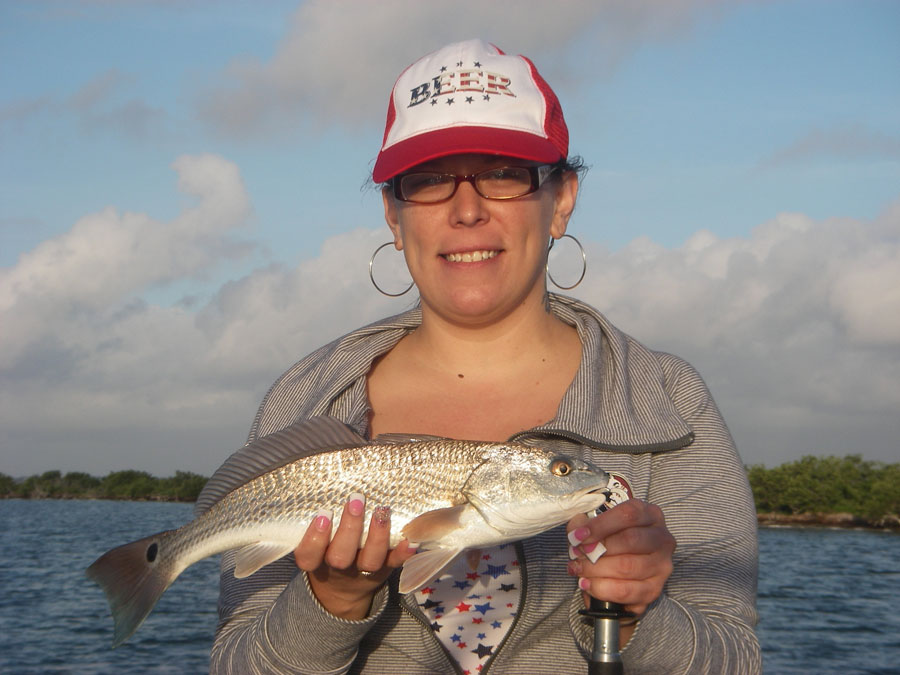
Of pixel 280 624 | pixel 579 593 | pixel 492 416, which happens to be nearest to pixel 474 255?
pixel 492 416

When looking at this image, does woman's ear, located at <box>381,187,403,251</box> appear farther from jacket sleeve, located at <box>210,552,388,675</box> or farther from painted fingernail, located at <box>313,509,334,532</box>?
jacket sleeve, located at <box>210,552,388,675</box>

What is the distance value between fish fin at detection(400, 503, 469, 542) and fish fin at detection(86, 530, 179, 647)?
0.99 meters

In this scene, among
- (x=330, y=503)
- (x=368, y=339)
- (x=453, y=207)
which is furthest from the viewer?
(x=368, y=339)

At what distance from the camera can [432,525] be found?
112 inches

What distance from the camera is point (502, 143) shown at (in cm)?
339

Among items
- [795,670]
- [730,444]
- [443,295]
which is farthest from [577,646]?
[795,670]

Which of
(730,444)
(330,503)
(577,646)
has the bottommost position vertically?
(577,646)

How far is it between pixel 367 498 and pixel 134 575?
1.02 meters

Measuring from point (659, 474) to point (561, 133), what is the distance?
1475mm

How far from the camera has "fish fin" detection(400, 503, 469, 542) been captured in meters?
2.86

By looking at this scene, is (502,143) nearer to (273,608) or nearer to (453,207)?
(453,207)

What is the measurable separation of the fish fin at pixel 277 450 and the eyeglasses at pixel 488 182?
3.39ft

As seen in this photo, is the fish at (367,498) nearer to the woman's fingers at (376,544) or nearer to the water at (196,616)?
the woman's fingers at (376,544)

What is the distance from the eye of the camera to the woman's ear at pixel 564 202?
381cm
